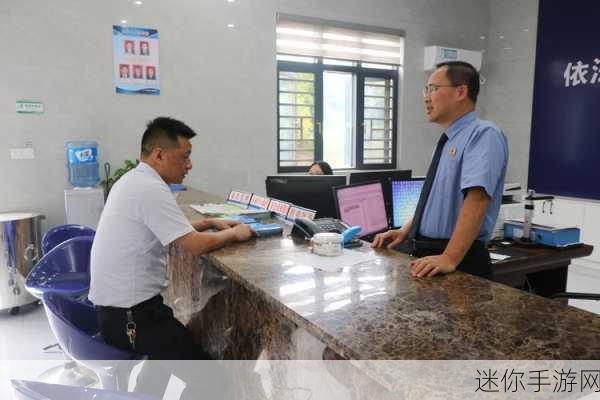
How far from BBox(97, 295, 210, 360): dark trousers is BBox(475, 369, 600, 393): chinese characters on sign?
124cm

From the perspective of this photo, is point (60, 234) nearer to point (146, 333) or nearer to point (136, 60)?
point (146, 333)

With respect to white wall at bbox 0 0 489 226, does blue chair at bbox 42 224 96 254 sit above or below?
below

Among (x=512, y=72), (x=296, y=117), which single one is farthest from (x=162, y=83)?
(x=512, y=72)

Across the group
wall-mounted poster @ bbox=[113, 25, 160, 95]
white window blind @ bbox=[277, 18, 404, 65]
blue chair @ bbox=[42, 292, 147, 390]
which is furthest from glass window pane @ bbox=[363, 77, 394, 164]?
blue chair @ bbox=[42, 292, 147, 390]

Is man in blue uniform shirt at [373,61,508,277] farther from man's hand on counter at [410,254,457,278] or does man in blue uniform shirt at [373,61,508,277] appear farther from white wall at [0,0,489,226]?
white wall at [0,0,489,226]

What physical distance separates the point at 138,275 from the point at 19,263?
2437 millimetres

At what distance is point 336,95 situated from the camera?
17.8 feet

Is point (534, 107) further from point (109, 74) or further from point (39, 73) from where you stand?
point (39, 73)

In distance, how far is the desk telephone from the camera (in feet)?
5.88

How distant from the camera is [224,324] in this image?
1787mm

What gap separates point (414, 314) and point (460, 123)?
1043 millimetres

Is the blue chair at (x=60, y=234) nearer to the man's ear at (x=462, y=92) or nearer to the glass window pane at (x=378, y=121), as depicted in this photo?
the man's ear at (x=462, y=92)

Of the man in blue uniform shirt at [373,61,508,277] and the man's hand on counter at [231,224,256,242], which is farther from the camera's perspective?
the man's hand on counter at [231,224,256,242]

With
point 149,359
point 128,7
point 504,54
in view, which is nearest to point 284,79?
point 128,7
